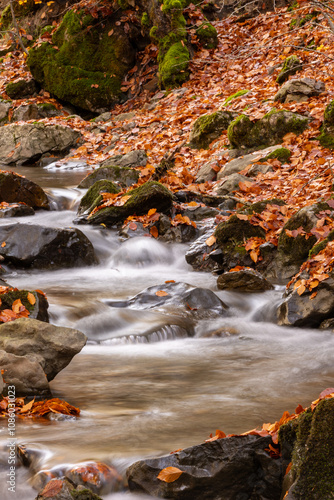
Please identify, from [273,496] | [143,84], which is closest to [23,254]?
[273,496]

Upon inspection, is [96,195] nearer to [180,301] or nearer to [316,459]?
[180,301]

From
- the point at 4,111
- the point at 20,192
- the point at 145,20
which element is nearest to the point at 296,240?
the point at 20,192

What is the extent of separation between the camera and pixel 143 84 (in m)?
16.2

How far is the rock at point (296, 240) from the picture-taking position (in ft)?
21.2

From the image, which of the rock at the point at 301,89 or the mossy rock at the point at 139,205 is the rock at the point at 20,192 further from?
the rock at the point at 301,89

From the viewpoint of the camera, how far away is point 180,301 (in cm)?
615

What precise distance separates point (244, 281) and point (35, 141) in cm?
998

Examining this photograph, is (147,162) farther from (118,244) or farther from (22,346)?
(22,346)

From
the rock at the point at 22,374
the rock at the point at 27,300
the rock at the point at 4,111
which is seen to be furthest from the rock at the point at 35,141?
the rock at the point at 22,374

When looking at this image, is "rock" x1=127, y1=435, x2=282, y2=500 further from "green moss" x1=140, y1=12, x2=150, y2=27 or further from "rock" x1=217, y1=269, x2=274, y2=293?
"green moss" x1=140, y1=12, x2=150, y2=27

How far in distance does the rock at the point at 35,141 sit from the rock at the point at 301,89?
660 centimetres

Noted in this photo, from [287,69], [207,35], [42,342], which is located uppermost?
[207,35]

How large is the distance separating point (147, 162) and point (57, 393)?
8.01 metres

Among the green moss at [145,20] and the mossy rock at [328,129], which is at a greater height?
the green moss at [145,20]
